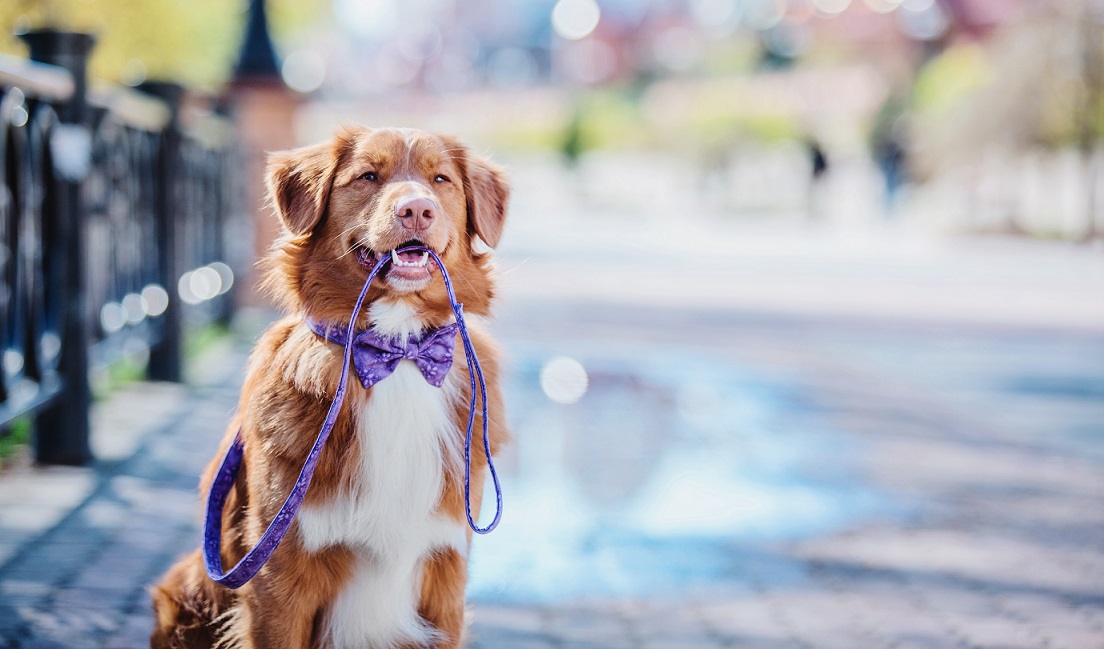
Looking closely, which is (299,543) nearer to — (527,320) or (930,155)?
(527,320)

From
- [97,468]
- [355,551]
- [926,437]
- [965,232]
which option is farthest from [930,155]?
[355,551]

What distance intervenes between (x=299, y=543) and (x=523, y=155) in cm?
4975

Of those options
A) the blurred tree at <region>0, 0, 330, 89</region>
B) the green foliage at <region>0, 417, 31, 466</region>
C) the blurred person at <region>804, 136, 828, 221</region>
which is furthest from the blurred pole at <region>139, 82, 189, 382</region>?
the blurred person at <region>804, 136, 828, 221</region>

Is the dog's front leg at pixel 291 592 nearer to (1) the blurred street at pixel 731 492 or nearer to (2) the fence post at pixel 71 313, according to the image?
(1) the blurred street at pixel 731 492

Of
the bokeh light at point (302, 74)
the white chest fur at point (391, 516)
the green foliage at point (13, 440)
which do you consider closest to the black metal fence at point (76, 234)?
the green foliage at point (13, 440)

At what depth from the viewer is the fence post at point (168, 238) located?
806 cm

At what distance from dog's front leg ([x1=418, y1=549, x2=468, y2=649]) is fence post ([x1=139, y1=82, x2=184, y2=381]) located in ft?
18.3

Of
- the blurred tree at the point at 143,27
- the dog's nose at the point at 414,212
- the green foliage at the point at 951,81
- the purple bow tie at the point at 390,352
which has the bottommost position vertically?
the purple bow tie at the point at 390,352

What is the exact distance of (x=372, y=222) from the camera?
2.93m

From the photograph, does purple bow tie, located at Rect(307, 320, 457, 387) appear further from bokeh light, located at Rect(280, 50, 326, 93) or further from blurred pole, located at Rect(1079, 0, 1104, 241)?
blurred pole, located at Rect(1079, 0, 1104, 241)

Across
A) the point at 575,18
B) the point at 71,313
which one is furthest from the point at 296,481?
the point at 575,18

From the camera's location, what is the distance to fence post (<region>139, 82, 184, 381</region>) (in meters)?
8.06

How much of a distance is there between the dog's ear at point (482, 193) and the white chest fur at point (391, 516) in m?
0.45

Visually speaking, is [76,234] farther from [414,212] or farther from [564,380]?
[564,380]
